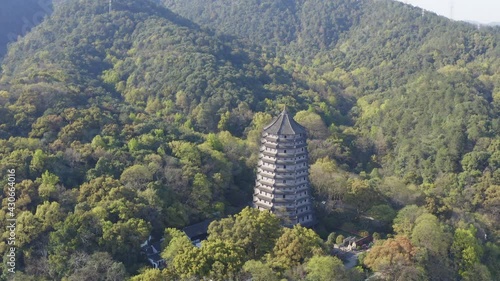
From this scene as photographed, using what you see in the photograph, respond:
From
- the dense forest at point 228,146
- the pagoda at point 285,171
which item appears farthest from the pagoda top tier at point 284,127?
the dense forest at point 228,146

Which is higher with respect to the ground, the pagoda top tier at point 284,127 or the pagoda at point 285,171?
the pagoda top tier at point 284,127

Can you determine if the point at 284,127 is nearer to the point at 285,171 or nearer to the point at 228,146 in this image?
the point at 285,171

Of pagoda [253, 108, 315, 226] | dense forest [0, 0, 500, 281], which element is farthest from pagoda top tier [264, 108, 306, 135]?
dense forest [0, 0, 500, 281]

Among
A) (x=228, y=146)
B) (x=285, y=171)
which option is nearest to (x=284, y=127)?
(x=285, y=171)

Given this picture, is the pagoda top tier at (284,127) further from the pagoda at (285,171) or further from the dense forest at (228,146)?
the dense forest at (228,146)

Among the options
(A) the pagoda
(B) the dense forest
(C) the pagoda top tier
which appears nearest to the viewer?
(B) the dense forest

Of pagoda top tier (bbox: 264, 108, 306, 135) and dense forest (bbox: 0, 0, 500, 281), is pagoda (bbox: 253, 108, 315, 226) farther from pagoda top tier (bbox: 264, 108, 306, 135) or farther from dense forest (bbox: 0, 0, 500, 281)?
dense forest (bbox: 0, 0, 500, 281)
